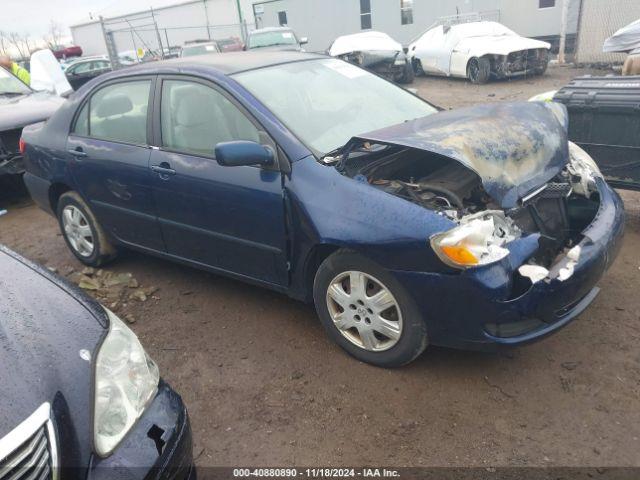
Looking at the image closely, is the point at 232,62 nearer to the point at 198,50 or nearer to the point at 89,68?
the point at 198,50

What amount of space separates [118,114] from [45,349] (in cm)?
263

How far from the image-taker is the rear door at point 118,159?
12.4 feet

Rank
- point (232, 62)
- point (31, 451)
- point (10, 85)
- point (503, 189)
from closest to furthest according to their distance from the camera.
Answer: point (31, 451), point (503, 189), point (232, 62), point (10, 85)

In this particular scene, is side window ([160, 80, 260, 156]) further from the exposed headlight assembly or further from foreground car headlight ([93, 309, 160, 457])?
the exposed headlight assembly

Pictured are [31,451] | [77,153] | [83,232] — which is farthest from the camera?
[83,232]

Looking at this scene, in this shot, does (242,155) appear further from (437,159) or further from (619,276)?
(619,276)

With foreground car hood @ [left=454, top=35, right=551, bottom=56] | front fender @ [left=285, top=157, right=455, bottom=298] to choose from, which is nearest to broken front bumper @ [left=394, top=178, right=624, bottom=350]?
front fender @ [left=285, top=157, right=455, bottom=298]

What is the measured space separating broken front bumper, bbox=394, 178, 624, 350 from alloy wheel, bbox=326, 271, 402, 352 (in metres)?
0.19

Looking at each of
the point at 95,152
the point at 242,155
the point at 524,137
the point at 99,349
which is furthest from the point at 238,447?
the point at 95,152

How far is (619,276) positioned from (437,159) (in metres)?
1.65

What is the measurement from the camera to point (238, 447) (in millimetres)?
2602

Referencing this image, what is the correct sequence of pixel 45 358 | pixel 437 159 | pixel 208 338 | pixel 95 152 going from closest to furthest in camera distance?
pixel 45 358
pixel 437 159
pixel 208 338
pixel 95 152

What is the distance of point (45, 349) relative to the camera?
5.92ft

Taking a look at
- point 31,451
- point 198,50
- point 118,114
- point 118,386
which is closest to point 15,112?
point 118,114
